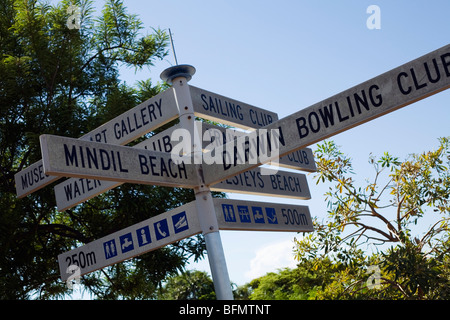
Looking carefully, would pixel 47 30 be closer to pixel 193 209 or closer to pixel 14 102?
pixel 14 102

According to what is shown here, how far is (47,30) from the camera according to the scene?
10.4m

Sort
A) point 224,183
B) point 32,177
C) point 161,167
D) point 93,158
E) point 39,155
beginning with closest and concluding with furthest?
1. point 93,158
2. point 161,167
3. point 224,183
4. point 32,177
5. point 39,155

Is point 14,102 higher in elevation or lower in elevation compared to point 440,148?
higher

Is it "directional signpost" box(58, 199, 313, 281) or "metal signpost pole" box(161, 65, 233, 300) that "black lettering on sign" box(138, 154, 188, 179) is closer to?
"metal signpost pole" box(161, 65, 233, 300)

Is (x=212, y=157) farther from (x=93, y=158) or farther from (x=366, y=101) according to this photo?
(x=366, y=101)

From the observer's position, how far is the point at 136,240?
429cm

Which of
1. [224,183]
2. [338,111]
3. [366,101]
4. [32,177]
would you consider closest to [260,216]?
[224,183]

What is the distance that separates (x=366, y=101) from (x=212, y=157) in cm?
113

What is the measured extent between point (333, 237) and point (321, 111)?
21.5 ft

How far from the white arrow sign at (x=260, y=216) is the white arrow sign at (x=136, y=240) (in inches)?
9.6

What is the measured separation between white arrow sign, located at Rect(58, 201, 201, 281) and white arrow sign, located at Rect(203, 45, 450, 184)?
0.75m

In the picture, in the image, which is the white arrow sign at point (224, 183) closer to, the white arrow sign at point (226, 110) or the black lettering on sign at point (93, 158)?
the white arrow sign at point (226, 110)

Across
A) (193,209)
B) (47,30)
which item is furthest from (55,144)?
(47,30)
